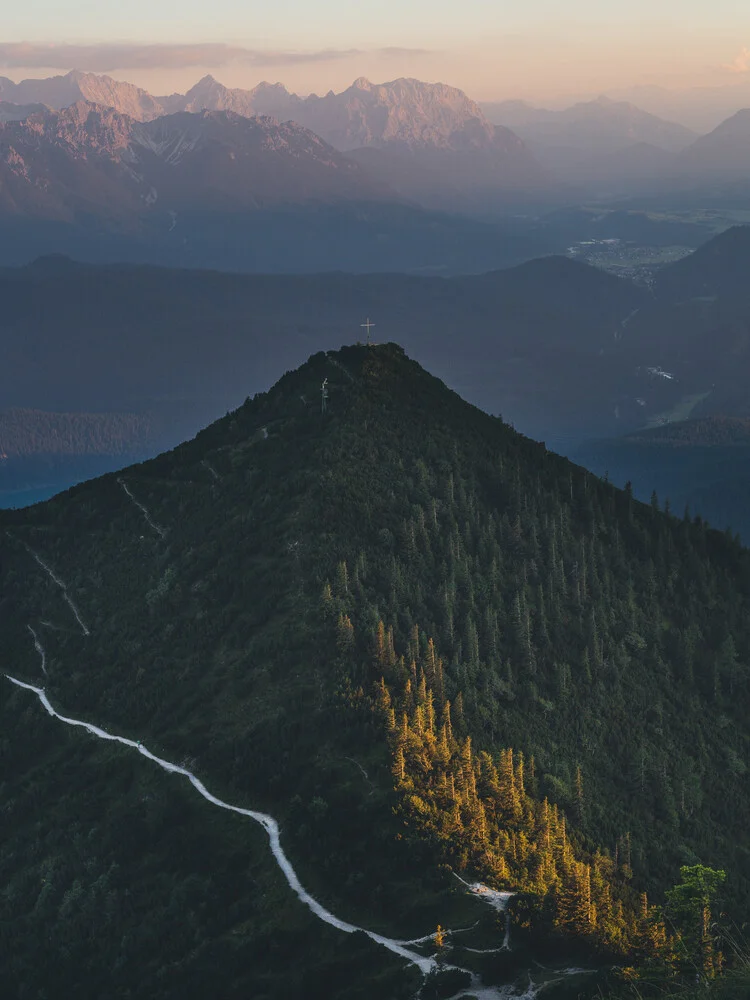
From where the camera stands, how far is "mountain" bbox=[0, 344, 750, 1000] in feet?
337

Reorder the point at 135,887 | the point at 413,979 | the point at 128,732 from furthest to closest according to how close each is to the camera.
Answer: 1. the point at 128,732
2. the point at 135,887
3. the point at 413,979

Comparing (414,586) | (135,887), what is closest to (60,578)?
(414,586)

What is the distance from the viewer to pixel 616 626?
15088 cm

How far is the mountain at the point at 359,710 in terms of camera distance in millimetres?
102625

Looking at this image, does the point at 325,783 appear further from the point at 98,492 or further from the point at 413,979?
the point at 98,492

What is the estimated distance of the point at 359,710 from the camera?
119 meters

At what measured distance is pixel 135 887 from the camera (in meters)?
113

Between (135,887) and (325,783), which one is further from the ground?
(325,783)

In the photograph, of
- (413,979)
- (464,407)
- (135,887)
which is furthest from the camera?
(464,407)

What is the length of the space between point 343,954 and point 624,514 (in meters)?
83.0

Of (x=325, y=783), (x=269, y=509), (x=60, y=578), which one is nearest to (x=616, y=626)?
(x=269, y=509)

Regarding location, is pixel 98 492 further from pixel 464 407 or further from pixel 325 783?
pixel 325 783

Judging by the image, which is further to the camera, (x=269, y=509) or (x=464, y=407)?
(x=464, y=407)

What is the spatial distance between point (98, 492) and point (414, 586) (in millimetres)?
48502
